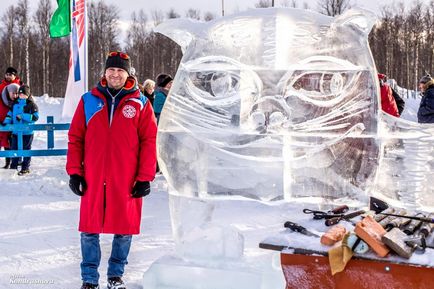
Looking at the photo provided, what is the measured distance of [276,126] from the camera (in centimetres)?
319

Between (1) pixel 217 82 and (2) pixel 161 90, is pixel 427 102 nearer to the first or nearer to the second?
(2) pixel 161 90

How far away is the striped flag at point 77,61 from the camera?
7.55 m

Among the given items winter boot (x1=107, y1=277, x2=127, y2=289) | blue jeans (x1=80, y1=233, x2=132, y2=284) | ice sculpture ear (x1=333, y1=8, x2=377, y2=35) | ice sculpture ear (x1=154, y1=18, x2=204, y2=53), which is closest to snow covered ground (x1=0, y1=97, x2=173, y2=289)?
winter boot (x1=107, y1=277, x2=127, y2=289)

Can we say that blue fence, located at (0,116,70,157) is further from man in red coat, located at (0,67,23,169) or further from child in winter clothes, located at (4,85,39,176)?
man in red coat, located at (0,67,23,169)

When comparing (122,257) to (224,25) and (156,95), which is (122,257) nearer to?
(224,25)

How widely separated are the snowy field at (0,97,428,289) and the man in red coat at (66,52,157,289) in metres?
0.44

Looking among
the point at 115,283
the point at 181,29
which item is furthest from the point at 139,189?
the point at 181,29

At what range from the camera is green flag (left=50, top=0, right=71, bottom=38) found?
8648 millimetres

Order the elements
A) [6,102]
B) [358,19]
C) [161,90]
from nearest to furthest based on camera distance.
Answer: [358,19] → [161,90] → [6,102]

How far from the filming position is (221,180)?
10.6 ft

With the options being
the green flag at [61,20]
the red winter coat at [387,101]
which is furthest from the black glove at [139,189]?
the green flag at [61,20]

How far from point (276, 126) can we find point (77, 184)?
125cm

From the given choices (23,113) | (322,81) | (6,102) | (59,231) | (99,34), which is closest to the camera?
(322,81)

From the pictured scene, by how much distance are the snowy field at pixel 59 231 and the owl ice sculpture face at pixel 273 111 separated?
0.95 ft
